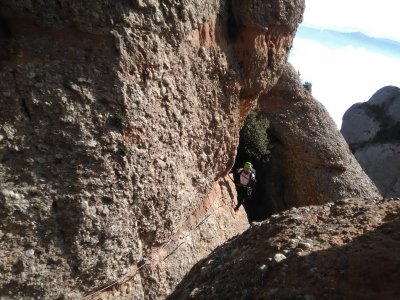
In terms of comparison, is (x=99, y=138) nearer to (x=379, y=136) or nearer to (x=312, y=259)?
(x=312, y=259)

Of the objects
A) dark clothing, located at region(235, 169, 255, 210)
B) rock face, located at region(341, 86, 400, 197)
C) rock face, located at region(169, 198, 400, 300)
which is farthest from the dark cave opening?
rock face, located at region(341, 86, 400, 197)

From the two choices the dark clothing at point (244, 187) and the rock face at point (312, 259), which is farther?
the dark clothing at point (244, 187)

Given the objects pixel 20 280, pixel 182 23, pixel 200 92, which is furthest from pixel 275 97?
pixel 20 280

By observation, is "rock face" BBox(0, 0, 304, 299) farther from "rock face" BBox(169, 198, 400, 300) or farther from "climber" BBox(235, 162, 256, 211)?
"climber" BBox(235, 162, 256, 211)

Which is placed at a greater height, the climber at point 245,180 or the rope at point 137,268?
the climber at point 245,180

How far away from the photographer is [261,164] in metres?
21.2

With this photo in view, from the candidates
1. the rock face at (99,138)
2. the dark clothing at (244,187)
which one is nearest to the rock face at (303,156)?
the dark clothing at (244,187)

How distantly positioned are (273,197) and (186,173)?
10.8 metres

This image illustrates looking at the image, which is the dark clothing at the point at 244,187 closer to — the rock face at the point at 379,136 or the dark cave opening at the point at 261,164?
the dark cave opening at the point at 261,164

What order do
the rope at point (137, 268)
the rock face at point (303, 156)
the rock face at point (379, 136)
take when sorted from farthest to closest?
the rock face at point (379, 136) → the rock face at point (303, 156) → the rope at point (137, 268)

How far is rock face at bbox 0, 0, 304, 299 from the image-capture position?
7582mm

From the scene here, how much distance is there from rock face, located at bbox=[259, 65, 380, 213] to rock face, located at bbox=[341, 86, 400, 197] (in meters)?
10.2

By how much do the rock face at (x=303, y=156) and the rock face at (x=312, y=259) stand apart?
1243 centimetres

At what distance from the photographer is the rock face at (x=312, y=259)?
5168mm
